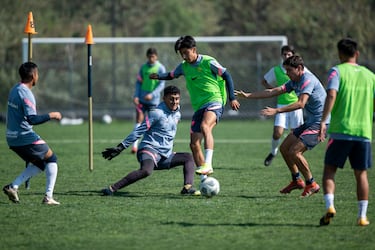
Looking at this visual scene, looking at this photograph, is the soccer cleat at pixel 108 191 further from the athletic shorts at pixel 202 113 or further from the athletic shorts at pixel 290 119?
the athletic shorts at pixel 290 119

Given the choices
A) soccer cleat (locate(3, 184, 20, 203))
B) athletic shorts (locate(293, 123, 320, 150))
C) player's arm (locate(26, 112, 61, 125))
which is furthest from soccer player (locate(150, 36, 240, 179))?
soccer cleat (locate(3, 184, 20, 203))

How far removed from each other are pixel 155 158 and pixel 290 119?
14.0 feet

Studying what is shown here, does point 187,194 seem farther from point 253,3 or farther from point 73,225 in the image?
point 253,3

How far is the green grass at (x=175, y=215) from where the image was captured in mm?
7754

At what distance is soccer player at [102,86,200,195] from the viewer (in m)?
10.8

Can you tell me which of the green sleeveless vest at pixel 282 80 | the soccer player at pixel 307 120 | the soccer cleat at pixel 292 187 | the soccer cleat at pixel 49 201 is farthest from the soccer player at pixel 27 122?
the green sleeveless vest at pixel 282 80

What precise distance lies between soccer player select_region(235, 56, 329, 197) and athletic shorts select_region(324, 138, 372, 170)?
192 cm

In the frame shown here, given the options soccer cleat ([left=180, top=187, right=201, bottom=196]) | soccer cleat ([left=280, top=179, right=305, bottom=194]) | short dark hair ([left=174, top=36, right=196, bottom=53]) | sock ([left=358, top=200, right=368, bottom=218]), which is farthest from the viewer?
short dark hair ([left=174, top=36, right=196, bottom=53])

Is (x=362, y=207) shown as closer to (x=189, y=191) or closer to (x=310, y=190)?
(x=310, y=190)

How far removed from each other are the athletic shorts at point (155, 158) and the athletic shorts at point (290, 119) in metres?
3.73

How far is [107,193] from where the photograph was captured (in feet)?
35.7

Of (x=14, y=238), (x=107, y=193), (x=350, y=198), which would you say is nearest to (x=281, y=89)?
(x=350, y=198)

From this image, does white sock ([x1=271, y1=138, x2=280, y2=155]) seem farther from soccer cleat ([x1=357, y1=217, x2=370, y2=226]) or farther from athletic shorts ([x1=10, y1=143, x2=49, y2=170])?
soccer cleat ([x1=357, y1=217, x2=370, y2=226])

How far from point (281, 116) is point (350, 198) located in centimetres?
408
